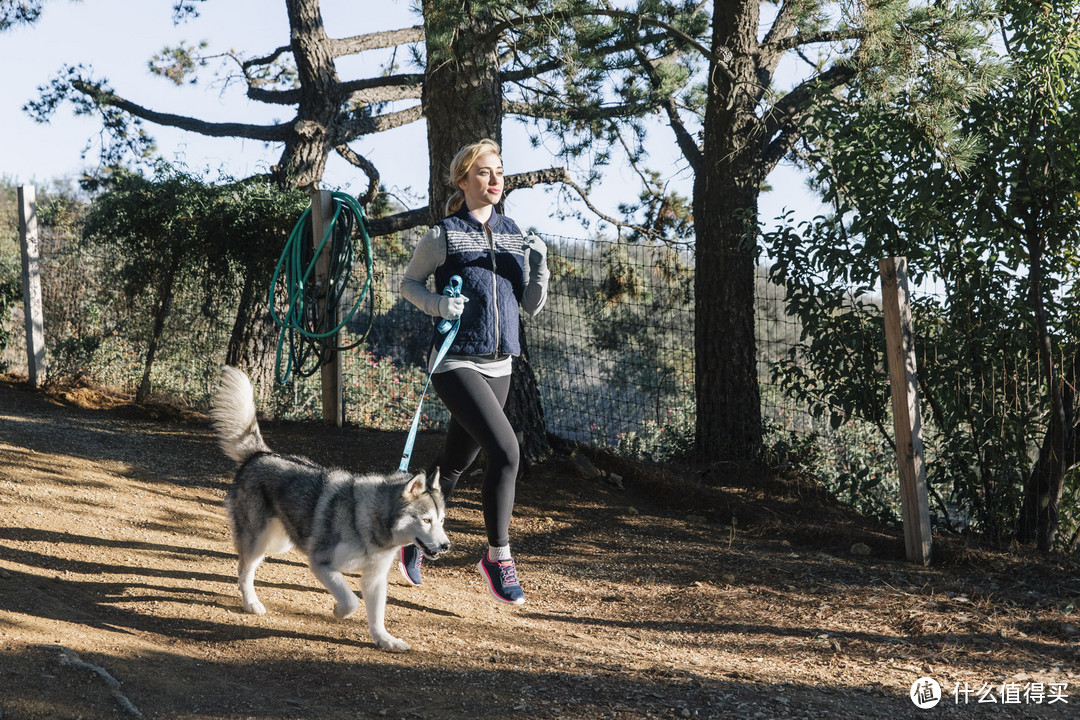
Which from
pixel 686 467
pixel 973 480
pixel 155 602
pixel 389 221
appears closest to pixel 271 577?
pixel 155 602

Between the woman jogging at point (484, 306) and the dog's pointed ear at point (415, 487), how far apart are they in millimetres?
511

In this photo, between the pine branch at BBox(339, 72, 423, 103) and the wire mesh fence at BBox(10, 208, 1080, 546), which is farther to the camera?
the pine branch at BBox(339, 72, 423, 103)

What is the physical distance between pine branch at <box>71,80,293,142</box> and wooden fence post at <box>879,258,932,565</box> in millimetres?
8687

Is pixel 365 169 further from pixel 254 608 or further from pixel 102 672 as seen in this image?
pixel 102 672

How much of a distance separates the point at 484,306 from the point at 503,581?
55.4 inches

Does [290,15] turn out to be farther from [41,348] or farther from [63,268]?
[41,348]

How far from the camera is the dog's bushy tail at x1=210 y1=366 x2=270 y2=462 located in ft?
14.0

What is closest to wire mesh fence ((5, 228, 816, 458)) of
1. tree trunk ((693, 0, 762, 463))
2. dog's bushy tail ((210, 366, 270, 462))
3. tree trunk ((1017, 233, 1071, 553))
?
tree trunk ((693, 0, 762, 463))

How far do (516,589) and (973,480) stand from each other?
3.43 m

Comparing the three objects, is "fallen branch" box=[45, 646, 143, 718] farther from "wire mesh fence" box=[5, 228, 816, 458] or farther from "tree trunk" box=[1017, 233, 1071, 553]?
"tree trunk" box=[1017, 233, 1071, 553]

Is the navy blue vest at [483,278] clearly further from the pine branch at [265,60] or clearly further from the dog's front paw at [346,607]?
the pine branch at [265,60]

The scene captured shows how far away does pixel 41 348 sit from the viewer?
9719 millimetres

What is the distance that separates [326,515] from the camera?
386 centimetres

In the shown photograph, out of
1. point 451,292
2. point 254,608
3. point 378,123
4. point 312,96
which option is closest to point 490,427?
point 451,292
